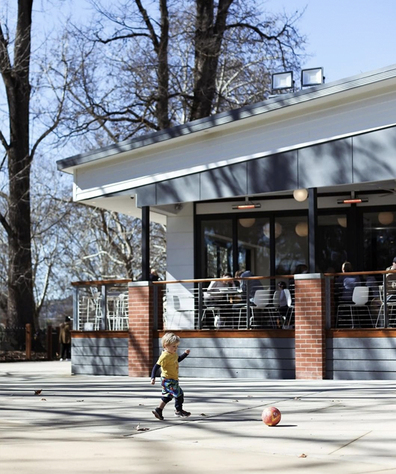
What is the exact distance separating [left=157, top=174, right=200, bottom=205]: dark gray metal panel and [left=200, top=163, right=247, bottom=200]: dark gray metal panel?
213 millimetres

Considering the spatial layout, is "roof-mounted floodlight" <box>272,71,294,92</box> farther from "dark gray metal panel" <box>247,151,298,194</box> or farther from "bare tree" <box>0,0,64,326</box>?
"bare tree" <box>0,0,64,326</box>

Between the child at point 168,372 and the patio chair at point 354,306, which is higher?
the patio chair at point 354,306

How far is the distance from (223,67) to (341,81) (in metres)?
18.1

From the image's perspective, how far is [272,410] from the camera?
9.54 meters

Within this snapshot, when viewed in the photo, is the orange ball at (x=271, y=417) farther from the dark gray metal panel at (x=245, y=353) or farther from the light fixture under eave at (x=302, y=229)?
the light fixture under eave at (x=302, y=229)

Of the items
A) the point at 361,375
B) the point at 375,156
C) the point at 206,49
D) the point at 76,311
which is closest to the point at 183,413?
the point at 361,375

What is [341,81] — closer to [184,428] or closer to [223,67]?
[184,428]

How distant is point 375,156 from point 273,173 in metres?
2.22

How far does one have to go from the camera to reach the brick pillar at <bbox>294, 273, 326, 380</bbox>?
1641cm

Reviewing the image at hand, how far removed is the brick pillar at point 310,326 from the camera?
646 inches

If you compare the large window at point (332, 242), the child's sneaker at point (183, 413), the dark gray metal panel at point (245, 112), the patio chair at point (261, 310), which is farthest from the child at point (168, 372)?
the large window at point (332, 242)

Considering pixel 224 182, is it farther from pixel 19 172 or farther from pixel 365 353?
pixel 19 172

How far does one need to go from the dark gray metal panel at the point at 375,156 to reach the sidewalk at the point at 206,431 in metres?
3.91

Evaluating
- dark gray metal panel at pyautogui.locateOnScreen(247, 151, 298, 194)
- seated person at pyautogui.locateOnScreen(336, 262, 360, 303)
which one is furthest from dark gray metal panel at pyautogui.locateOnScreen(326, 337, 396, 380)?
dark gray metal panel at pyautogui.locateOnScreen(247, 151, 298, 194)
